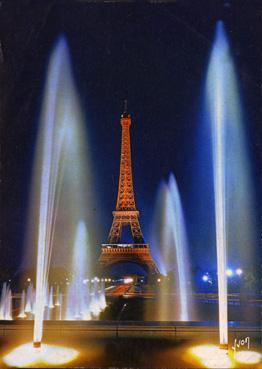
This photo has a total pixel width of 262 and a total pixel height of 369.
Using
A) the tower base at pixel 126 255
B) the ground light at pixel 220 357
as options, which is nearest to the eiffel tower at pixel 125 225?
the tower base at pixel 126 255

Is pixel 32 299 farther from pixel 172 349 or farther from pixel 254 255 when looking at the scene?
pixel 254 255

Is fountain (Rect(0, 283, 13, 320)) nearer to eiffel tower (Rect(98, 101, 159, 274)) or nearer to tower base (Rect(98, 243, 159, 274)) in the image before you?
tower base (Rect(98, 243, 159, 274))

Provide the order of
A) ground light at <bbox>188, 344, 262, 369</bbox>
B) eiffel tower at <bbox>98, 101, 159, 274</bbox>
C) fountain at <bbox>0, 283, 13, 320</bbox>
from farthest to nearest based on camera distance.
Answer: eiffel tower at <bbox>98, 101, 159, 274</bbox> → fountain at <bbox>0, 283, 13, 320</bbox> → ground light at <bbox>188, 344, 262, 369</bbox>

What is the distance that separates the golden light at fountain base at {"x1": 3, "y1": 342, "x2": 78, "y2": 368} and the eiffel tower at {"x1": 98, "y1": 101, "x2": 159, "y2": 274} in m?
32.3

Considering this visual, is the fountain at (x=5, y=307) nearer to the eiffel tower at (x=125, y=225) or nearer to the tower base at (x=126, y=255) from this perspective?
the tower base at (x=126, y=255)

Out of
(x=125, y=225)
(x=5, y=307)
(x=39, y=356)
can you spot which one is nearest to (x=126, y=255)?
(x=125, y=225)

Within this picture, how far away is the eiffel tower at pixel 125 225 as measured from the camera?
135 ft

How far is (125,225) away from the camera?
45531mm

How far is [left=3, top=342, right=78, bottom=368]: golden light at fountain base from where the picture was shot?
274 inches

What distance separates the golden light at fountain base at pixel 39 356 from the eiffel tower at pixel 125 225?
32.3 meters

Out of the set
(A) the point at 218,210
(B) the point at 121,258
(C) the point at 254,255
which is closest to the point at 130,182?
(B) the point at 121,258

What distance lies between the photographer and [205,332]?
27.8 feet

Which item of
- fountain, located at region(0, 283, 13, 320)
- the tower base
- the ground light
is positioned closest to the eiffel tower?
the tower base

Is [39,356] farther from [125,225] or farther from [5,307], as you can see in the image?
[125,225]
